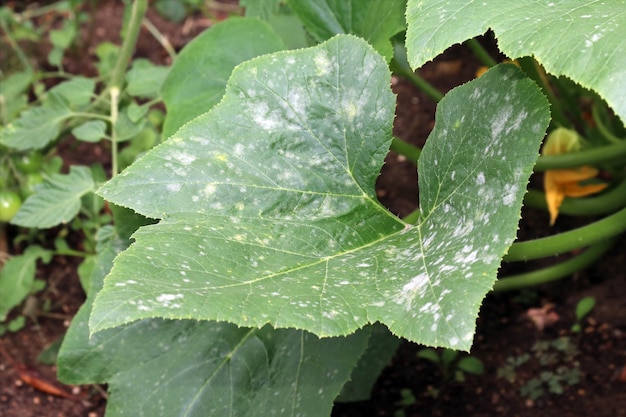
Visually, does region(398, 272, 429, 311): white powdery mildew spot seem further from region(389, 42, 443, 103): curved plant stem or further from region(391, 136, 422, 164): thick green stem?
region(391, 136, 422, 164): thick green stem

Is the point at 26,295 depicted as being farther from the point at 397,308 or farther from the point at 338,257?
the point at 397,308

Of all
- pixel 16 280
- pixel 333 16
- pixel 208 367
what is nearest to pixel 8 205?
pixel 16 280

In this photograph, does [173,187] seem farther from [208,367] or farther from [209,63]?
[209,63]

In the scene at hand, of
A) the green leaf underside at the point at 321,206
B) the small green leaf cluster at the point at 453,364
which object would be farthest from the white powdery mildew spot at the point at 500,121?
the small green leaf cluster at the point at 453,364

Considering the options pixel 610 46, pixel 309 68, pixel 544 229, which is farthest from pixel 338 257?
pixel 544 229

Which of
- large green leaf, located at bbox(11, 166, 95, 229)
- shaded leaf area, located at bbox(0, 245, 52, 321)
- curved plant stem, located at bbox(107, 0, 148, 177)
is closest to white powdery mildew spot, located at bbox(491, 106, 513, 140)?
large green leaf, located at bbox(11, 166, 95, 229)

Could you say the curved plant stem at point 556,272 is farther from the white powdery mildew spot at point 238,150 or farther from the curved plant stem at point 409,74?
the white powdery mildew spot at point 238,150
